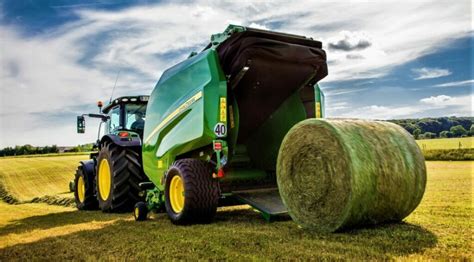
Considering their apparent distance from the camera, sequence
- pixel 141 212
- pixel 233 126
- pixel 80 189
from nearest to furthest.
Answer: pixel 233 126 < pixel 141 212 < pixel 80 189

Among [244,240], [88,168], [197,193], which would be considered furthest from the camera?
[88,168]

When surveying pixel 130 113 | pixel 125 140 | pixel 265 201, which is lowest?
pixel 265 201

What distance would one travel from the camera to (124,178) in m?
8.58

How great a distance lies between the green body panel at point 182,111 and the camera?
6277 millimetres

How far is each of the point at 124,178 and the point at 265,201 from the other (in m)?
3.18

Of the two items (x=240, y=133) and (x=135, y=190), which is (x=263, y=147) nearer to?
(x=240, y=133)

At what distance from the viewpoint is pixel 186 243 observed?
4.96 meters

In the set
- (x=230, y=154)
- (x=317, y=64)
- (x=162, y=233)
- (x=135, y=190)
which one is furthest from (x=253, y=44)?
(x=135, y=190)

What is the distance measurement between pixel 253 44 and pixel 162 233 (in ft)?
8.85

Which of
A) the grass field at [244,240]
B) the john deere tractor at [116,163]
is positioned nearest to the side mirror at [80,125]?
the john deere tractor at [116,163]

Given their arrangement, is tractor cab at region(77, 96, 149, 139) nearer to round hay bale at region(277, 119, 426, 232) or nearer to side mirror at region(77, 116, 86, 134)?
side mirror at region(77, 116, 86, 134)

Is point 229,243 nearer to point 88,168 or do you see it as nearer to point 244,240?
point 244,240

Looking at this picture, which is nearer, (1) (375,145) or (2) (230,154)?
(1) (375,145)

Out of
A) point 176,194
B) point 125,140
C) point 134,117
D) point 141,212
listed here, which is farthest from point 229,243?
point 134,117
